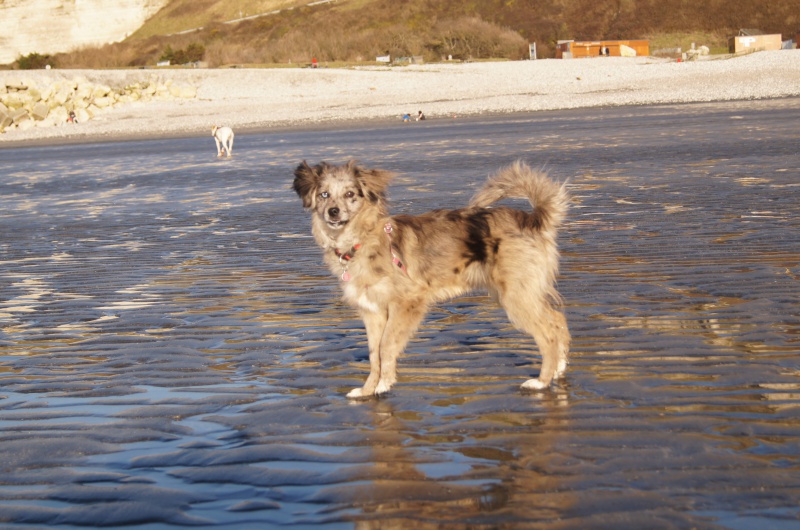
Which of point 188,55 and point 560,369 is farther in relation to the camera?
point 188,55

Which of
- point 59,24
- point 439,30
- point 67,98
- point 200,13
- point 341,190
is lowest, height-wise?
point 341,190

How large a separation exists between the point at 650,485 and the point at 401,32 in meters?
78.5

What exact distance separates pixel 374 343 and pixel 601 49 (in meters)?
66.1

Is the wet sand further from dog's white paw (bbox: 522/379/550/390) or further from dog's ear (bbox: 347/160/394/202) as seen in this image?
dog's ear (bbox: 347/160/394/202)

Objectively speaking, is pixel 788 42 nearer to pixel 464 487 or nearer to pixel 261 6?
pixel 261 6

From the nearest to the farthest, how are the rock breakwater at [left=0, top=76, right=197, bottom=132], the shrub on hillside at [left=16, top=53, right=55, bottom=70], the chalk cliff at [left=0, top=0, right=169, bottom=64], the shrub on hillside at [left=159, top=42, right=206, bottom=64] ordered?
1. the rock breakwater at [left=0, top=76, right=197, bottom=132]
2. the shrub on hillside at [left=159, top=42, right=206, bottom=64]
3. the shrub on hillside at [left=16, top=53, right=55, bottom=70]
4. the chalk cliff at [left=0, top=0, right=169, bottom=64]

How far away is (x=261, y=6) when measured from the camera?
4459 inches

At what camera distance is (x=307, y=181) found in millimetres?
6945

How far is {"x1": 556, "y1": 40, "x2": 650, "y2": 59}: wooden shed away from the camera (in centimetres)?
6850

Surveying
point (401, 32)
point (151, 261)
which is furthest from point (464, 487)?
point (401, 32)

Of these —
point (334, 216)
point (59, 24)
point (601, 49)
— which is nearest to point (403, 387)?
point (334, 216)

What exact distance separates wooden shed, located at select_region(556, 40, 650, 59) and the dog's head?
63332 millimetres

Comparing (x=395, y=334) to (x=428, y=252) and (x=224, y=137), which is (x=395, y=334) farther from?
(x=224, y=137)

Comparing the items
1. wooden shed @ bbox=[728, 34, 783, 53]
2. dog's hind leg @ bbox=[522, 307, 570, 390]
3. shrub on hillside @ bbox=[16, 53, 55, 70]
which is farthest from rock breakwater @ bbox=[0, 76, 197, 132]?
dog's hind leg @ bbox=[522, 307, 570, 390]
